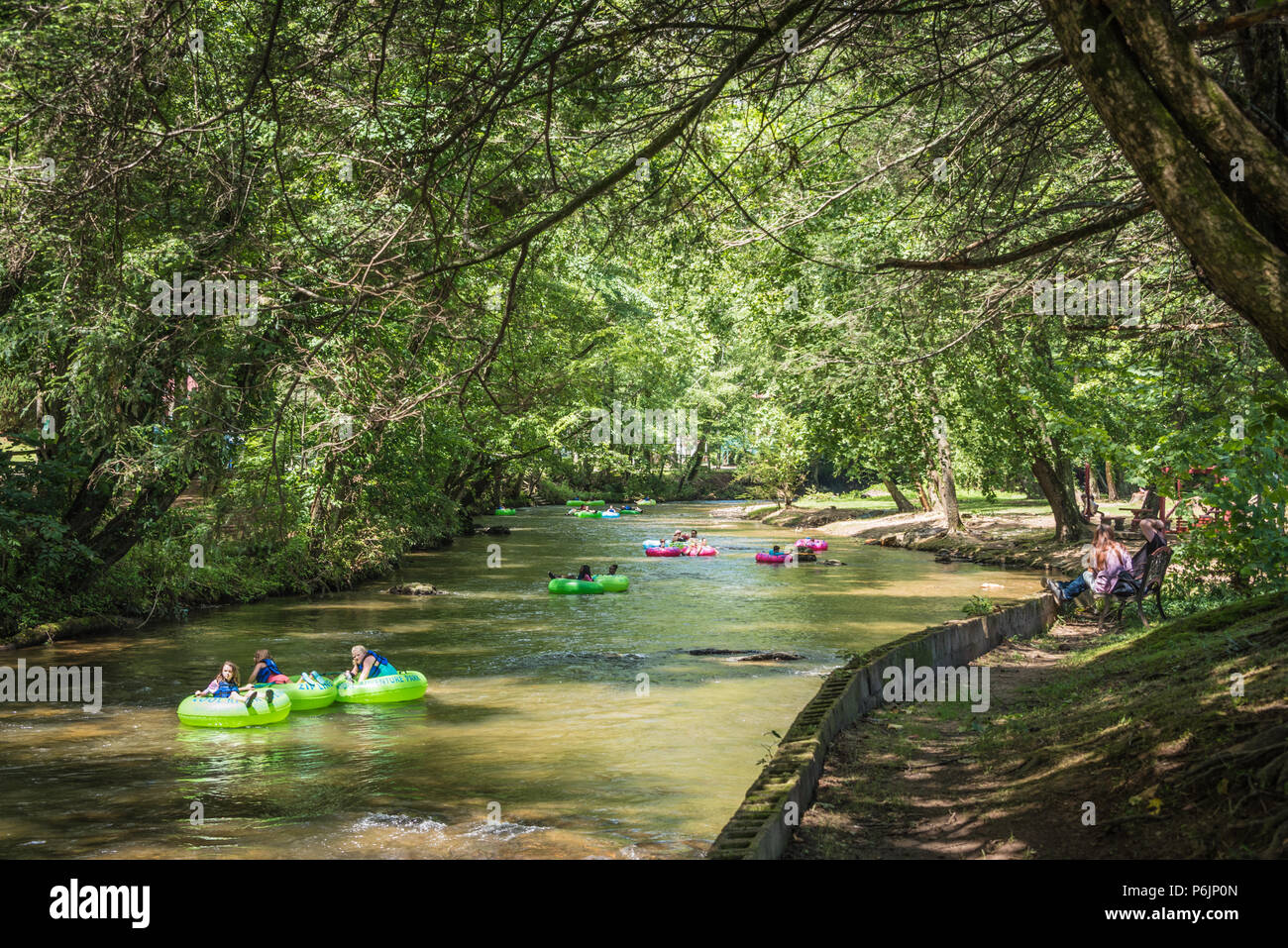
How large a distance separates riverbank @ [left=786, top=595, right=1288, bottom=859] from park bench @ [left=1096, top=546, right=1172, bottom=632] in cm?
319

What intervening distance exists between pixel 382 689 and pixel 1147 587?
10183 mm

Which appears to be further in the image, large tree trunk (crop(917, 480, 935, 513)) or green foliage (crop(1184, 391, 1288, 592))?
large tree trunk (crop(917, 480, 935, 513))

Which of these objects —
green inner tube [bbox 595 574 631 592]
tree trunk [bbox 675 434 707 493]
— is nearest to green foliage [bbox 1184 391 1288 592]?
green inner tube [bbox 595 574 631 592]

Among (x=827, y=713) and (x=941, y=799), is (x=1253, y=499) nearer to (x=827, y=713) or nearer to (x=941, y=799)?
(x=827, y=713)

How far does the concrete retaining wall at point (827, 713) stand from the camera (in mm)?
5706

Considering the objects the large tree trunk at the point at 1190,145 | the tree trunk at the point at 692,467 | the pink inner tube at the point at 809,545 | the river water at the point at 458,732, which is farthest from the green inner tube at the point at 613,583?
the tree trunk at the point at 692,467

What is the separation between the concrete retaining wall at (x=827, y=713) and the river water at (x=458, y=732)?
1.06 meters

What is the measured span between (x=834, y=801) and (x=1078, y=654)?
6.32 m

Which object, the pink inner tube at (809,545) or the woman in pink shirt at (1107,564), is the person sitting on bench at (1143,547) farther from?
the pink inner tube at (809,545)

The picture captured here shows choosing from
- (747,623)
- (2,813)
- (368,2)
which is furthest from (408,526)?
(368,2)

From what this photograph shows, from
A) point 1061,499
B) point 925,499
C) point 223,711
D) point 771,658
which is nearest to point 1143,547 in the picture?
point 771,658

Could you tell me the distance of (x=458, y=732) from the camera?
1252cm

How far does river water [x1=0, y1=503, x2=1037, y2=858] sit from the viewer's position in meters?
8.88

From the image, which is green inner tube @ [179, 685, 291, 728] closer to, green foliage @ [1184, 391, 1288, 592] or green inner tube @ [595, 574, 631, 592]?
green foliage @ [1184, 391, 1288, 592]
